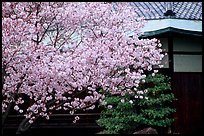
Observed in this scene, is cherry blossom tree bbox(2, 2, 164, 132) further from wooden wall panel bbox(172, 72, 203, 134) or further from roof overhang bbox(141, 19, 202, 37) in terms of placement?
wooden wall panel bbox(172, 72, 203, 134)

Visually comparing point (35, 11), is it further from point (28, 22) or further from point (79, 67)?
point (79, 67)

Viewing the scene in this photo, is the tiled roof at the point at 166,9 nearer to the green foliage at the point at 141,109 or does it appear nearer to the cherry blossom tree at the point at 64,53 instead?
the green foliage at the point at 141,109

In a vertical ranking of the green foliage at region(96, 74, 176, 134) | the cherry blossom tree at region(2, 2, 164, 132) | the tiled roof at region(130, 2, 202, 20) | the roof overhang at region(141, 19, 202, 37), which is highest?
the tiled roof at region(130, 2, 202, 20)

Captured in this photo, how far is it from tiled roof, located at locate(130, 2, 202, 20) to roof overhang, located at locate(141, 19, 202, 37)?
146 mm

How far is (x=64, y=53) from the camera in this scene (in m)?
5.76

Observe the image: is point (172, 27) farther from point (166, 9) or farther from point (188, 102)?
point (188, 102)

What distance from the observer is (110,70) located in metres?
5.92

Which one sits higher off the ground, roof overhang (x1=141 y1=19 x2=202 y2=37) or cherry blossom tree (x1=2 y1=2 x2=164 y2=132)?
roof overhang (x1=141 y1=19 x2=202 y2=37)

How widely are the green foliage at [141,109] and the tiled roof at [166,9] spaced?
189 centimetres

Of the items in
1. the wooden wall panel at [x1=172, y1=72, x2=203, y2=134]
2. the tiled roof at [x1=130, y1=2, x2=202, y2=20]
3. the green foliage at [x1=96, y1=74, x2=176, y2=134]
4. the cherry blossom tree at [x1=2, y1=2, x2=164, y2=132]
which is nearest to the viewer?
the cherry blossom tree at [x1=2, y1=2, x2=164, y2=132]

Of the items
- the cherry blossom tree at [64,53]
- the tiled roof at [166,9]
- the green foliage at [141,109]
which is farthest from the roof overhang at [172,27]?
the cherry blossom tree at [64,53]

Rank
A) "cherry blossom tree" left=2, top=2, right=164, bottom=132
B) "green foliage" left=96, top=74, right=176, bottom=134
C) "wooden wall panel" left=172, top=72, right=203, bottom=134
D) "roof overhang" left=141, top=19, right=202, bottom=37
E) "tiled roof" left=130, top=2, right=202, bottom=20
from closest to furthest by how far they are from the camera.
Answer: "cherry blossom tree" left=2, top=2, right=164, bottom=132 < "green foliage" left=96, top=74, right=176, bottom=134 < "roof overhang" left=141, top=19, right=202, bottom=37 < "wooden wall panel" left=172, top=72, right=203, bottom=134 < "tiled roof" left=130, top=2, right=202, bottom=20

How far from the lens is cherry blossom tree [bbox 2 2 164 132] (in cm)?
529

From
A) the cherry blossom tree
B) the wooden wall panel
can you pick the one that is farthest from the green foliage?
the wooden wall panel
